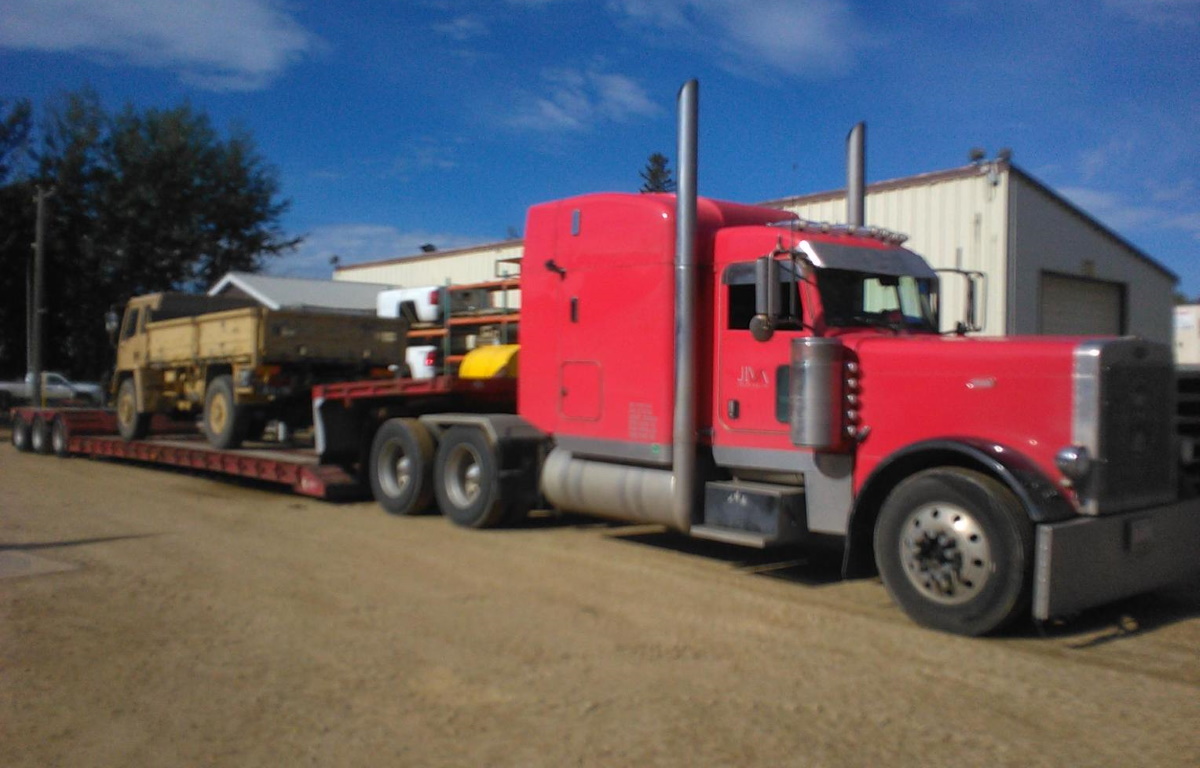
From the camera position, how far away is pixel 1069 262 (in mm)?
16938

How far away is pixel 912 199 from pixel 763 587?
11.0 m

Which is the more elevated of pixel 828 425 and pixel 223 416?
pixel 828 425

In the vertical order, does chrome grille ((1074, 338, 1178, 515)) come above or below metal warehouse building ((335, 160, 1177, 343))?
below

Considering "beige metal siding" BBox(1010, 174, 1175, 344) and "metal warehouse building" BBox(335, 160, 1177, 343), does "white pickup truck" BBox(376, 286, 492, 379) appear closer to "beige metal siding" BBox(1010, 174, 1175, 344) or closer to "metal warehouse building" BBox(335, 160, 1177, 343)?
"metal warehouse building" BBox(335, 160, 1177, 343)

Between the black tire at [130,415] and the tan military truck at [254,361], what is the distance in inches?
9.0

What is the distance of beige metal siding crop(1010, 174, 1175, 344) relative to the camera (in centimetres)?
1598

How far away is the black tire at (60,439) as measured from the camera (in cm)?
1872

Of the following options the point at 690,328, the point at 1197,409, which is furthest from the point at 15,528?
the point at 1197,409

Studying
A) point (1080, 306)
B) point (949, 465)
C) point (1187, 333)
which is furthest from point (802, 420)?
point (1187, 333)

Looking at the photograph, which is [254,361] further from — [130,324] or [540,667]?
[540,667]

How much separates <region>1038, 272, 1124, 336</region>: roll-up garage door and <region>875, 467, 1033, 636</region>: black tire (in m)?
11.4

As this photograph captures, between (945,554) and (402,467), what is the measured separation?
678 centimetres

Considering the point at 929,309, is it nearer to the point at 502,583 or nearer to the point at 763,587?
the point at 763,587

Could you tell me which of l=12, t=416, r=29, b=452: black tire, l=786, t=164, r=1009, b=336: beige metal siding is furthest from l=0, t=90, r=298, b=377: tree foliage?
l=786, t=164, r=1009, b=336: beige metal siding
